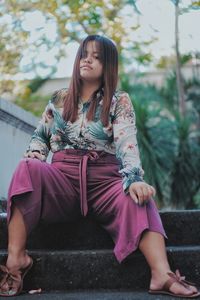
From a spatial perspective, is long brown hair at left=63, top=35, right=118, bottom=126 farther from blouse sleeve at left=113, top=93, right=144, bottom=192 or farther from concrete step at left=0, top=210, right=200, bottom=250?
concrete step at left=0, top=210, right=200, bottom=250

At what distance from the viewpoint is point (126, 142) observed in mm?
2783

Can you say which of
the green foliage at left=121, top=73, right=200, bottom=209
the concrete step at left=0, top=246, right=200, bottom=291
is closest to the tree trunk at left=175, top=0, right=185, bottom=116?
the green foliage at left=121, top=73, right=200, bottom=209

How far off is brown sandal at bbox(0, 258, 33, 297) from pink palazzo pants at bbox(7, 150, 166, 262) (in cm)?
21

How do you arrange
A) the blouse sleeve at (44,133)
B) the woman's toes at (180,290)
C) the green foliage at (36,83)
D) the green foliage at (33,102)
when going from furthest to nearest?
the green foliage at (36,83) → the green foliage at (33,102) → the blouse sleeve at (44,133) → the woman's toes at (180,290)

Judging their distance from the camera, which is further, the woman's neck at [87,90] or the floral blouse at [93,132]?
the woman's neck at [87,90]

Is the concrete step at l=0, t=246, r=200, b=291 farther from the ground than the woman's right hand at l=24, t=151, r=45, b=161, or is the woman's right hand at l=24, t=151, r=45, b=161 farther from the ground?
the woman's right hand at l=24, t=151, r=45, b=161

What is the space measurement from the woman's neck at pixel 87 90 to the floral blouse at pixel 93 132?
0.20ft

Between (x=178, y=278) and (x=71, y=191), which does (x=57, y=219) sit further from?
(x=178, y=278)

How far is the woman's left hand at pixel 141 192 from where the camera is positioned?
2.50 meters

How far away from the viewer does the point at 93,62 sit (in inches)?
117

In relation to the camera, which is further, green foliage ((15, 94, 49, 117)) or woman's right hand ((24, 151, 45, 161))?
green foliage ((15, 94, 49, 117))

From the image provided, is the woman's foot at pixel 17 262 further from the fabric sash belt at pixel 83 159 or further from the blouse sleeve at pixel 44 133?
the blouse sleeve at pixel 44 133

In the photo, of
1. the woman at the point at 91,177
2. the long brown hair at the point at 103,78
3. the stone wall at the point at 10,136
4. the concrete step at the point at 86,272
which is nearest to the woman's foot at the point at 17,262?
the woman at the point at 91,177

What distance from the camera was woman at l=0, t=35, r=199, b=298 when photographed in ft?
8.18
